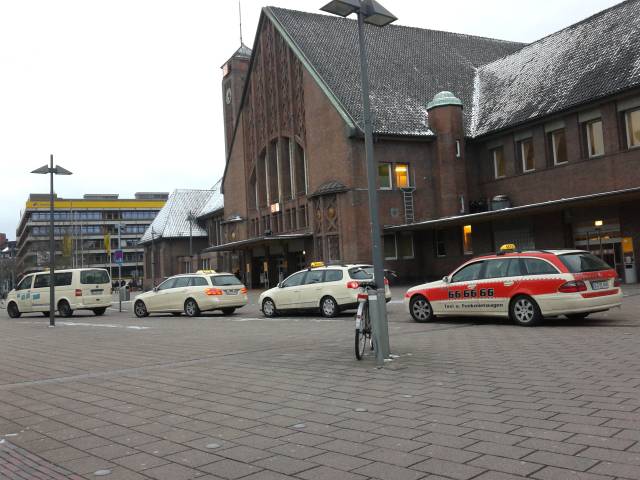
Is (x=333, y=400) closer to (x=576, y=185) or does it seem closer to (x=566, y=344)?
(x=566, y=344)

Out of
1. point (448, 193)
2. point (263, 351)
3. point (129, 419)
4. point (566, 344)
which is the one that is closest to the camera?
point (129, 419)

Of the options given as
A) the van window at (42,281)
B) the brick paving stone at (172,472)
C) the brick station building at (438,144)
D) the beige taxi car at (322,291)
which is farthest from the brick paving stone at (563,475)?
the van window at (42,281)

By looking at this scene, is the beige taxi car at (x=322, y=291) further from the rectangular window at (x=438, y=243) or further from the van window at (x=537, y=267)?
the rectangular window at (x=438, y=243)

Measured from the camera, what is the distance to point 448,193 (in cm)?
3819

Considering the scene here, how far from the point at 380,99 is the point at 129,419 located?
34820 millimetres

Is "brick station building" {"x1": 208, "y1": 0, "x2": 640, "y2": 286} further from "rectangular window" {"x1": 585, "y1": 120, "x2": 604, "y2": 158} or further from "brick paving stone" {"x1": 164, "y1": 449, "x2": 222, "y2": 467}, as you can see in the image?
"brick paving stone" {"x1": 164, "y1": 449, "x2": 222, "y2": 467}

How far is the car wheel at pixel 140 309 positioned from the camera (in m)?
24.6

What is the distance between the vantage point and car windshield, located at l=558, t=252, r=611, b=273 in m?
13.3

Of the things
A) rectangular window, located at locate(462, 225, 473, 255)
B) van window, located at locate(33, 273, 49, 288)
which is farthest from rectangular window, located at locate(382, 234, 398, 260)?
van window, located at locate(33, 273, 49, 288)

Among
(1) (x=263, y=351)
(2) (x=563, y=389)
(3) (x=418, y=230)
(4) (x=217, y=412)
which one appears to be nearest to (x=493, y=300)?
(1) (x=263, y=351)

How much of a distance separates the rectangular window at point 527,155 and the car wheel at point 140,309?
22366 mm

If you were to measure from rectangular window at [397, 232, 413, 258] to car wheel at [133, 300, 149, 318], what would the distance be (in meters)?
18.2

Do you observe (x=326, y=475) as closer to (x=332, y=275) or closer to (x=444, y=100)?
(x=332, y=275)

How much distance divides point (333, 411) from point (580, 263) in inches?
354
